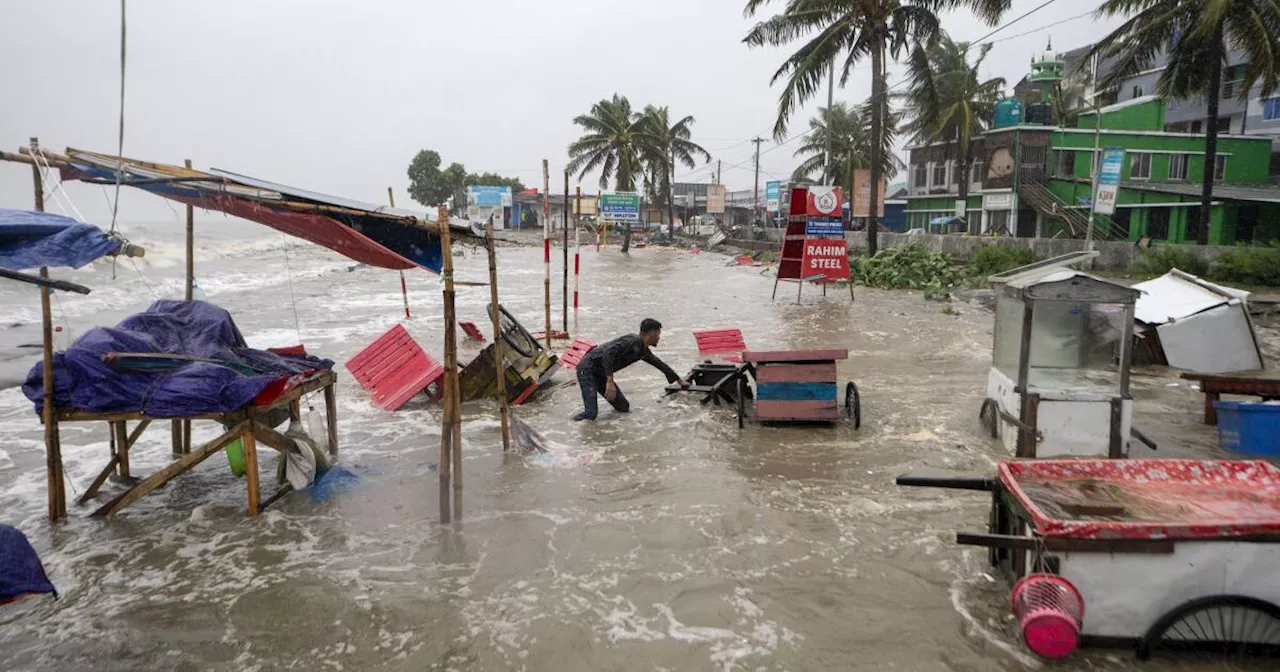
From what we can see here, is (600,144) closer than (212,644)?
No

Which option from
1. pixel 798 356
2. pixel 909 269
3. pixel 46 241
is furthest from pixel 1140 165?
pixel 46 241

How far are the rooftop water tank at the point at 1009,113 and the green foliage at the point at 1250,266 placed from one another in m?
16.9

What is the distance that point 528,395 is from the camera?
32.1ft

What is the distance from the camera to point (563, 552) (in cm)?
544

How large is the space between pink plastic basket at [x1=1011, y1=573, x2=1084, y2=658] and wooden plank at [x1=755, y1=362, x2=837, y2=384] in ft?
14.0

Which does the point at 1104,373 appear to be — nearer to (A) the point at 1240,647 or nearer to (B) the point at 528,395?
(A) the point at 1240,647

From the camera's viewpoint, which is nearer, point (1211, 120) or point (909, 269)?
point (1211, 120)

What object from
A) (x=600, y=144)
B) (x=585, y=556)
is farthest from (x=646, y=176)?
(x=585, y=556)

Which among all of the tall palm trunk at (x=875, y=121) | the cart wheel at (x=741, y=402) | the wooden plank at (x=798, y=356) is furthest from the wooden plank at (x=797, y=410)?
the tall palm trunk at (x=875, y=121)

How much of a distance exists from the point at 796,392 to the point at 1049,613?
464cm

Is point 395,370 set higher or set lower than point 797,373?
lower

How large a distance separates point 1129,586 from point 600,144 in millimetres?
49117

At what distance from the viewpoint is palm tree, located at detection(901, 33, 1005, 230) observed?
34812mm

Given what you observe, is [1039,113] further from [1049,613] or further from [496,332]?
[1049,613]
